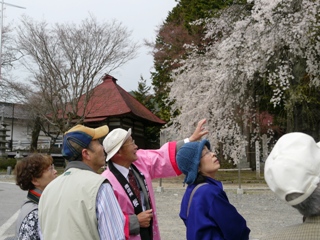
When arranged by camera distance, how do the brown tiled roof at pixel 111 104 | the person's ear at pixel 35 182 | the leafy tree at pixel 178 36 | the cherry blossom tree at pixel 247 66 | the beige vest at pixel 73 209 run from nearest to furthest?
the beige vest at pixel 73 209
the person's ear at pixel 35 182
the cherry blossom tree at pixel 247 66
the leafy tree at pixel 178 36
the brown tiled roof at pixel 111 104

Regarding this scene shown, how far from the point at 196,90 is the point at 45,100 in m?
10.0

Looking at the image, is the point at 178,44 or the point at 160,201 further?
the point at 178,44

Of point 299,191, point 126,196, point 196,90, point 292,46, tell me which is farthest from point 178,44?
point 299,191

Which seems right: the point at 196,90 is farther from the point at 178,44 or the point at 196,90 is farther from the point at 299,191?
the point at 299,191

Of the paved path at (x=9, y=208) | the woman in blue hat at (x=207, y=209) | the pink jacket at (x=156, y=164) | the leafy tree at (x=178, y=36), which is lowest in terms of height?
the paved path at (x=9, y=208)

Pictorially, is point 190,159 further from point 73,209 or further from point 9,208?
point 9,208

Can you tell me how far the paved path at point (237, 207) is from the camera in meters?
7.18

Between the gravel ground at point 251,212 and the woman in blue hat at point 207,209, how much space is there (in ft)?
12.9

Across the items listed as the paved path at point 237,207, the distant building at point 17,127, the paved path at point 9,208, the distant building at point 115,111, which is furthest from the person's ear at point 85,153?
the distant building at point 17,127

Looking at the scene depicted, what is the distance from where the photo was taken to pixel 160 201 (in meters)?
11.3

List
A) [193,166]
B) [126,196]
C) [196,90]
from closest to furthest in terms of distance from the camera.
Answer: [193,166], [126,196], [196,90]

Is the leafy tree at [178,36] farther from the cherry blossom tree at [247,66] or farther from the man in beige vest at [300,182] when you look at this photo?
the man in beige vest at [300,182]

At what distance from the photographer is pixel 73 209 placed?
2.12 m

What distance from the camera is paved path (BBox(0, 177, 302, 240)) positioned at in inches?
283
